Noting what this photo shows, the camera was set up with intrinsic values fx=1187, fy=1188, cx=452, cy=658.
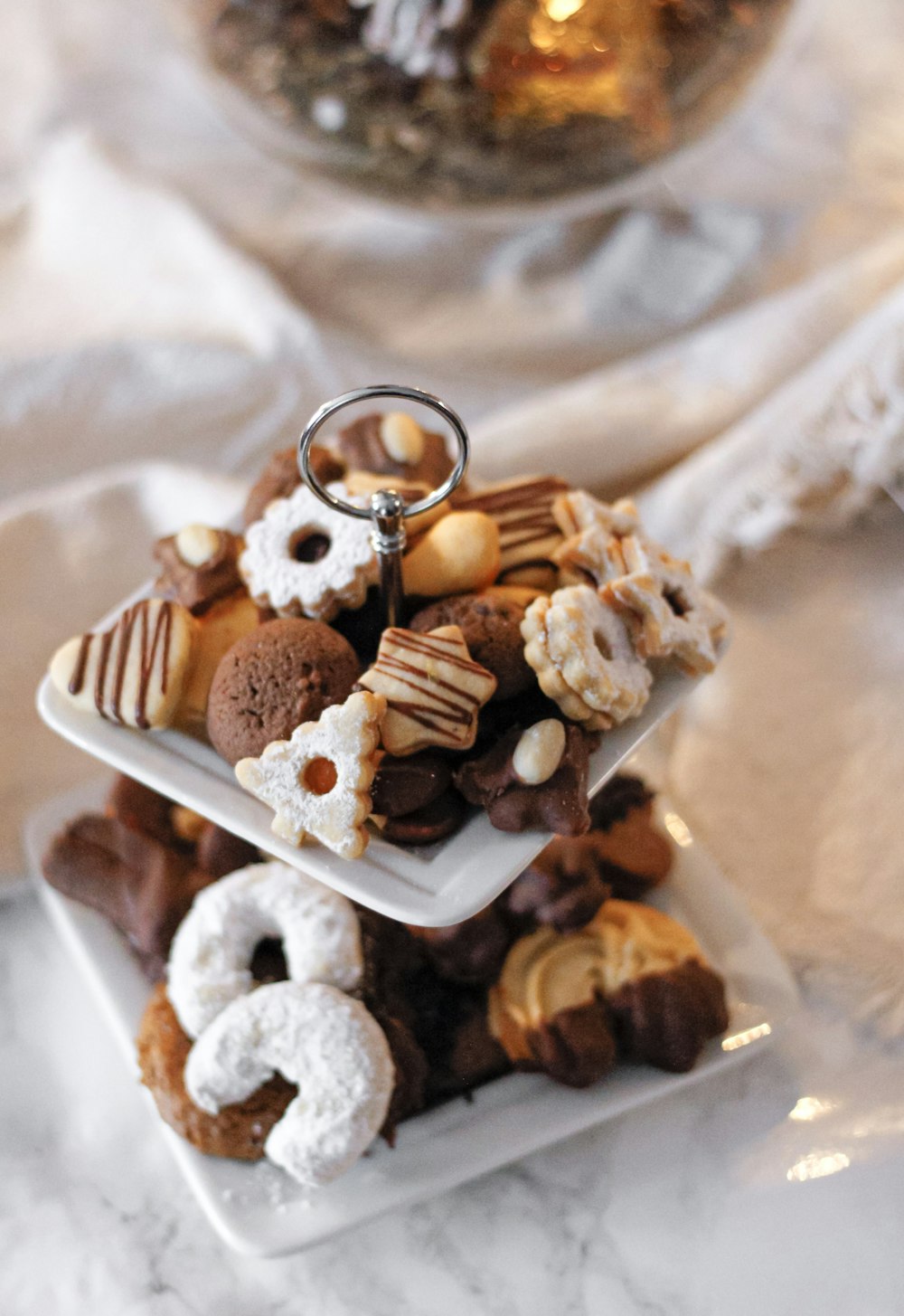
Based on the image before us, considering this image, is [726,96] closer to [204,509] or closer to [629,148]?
[629,148]

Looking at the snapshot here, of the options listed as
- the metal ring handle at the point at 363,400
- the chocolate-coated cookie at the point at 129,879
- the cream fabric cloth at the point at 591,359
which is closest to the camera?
the metal ring handle at the point at 363,400

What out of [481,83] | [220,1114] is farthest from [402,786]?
[481,83]

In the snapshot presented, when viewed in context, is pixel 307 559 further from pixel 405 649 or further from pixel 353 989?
pixel 353 989

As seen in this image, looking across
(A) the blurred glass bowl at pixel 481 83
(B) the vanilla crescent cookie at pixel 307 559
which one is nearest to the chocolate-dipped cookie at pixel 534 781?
(B) the vanilla crescent cookie at pixel 307 559

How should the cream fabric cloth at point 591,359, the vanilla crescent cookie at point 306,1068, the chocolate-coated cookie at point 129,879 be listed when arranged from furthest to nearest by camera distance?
the cream fabric cloth at point 591,359
the chocolate-coated cookie at point 129,879
the vanilla crescent cookie at point 306,1068

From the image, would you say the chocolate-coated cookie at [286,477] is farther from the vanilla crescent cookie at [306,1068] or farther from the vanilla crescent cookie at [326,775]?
the vanilla crescent cookie at [306,1068]

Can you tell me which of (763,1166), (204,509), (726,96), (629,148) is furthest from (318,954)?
(726,96)

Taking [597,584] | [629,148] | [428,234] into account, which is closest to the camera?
[597,584]

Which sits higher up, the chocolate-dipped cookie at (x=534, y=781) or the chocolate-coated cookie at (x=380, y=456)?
the chocolate-coated cookie at (x=380, y=456)
